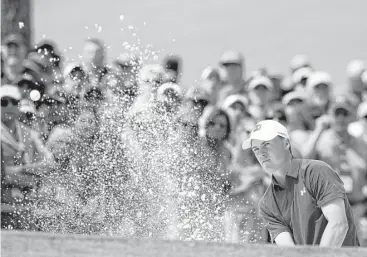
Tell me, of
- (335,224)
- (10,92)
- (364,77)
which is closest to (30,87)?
(10,92)

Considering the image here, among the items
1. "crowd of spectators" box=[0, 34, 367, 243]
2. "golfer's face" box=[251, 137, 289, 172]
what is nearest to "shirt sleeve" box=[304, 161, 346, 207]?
"golfer's face" box=[251, 137, 289, 172]

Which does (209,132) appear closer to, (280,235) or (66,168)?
(66,168)

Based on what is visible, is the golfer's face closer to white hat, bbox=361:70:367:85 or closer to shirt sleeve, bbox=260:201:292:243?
shirt sleeve, bbox=260:201:292:243

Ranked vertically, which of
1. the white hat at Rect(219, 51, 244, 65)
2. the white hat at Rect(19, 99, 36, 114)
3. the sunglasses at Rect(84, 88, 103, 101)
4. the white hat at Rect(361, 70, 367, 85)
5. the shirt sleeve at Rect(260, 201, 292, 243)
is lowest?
the shirt sleeve at Rect(260, 201, 292, 243)

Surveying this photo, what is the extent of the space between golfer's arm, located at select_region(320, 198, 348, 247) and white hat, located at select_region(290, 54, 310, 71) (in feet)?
15.8

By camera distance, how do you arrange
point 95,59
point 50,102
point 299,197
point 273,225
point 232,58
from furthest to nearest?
point 232,58, point 95,59, point 50,102, point 273,225, point 299,197

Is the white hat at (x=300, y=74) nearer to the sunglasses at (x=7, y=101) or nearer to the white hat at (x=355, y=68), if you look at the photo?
the white hat at (x=355, y=68)

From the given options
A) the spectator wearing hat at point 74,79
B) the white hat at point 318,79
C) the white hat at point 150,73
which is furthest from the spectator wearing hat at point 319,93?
the spectator wearing hat at point 74,79

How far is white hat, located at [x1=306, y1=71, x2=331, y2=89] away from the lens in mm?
9188

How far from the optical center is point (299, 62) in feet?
33.0

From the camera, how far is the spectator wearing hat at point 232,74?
9352 millimetres

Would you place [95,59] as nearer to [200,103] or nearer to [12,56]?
[12,56]

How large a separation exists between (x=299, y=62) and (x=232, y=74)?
1.01m

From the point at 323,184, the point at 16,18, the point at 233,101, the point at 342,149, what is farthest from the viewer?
the point at 16,18
